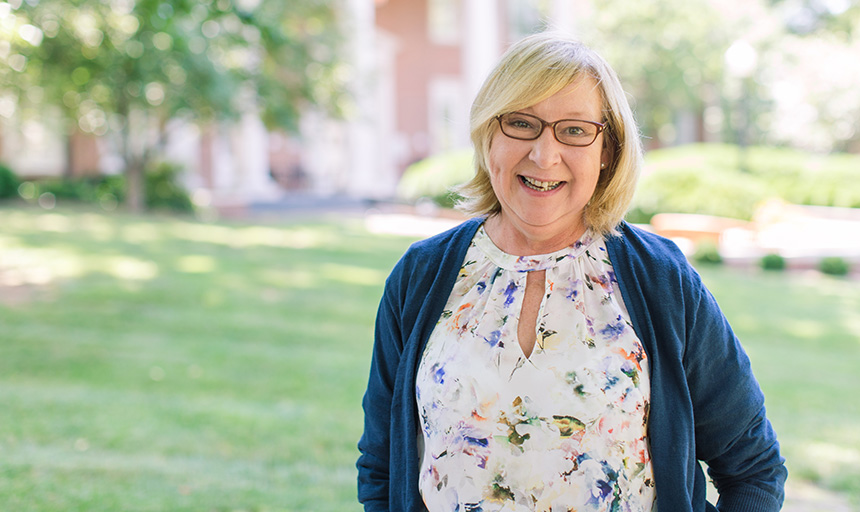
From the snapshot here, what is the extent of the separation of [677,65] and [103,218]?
824 inches

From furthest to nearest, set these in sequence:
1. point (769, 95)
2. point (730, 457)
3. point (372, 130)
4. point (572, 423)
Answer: point (769, 95), point (372, 130), point (730, 457), point (572, 423)

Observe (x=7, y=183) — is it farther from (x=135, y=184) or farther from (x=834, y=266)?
(x=834, y=266)

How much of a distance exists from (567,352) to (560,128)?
1.73 ft

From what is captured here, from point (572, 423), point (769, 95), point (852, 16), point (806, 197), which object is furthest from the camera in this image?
point (769, 95)

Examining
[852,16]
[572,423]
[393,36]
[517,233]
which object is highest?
[393,36]

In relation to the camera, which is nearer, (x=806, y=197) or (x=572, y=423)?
(x=572, y=423)

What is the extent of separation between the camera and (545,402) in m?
1.74

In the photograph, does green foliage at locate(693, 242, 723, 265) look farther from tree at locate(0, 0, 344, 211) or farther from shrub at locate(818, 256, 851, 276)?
tree at locate(0, 0, 344, 211)

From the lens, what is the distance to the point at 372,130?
26.4m

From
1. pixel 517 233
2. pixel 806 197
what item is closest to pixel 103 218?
pixel 517 233

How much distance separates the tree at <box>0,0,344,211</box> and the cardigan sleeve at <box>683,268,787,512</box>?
42.3 feet

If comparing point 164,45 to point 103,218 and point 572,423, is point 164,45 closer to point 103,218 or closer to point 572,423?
point 103,218

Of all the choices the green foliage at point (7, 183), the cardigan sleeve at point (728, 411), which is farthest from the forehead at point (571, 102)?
the green foliage at point (7, 183)

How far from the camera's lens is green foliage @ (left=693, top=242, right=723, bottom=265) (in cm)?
1292
